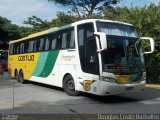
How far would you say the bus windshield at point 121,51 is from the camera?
12711 millimetres

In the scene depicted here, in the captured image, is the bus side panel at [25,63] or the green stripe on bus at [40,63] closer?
the green stripe on bus at [40,63]

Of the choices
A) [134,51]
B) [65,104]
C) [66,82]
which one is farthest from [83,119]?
[66,82]

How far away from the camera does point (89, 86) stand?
13328 mm

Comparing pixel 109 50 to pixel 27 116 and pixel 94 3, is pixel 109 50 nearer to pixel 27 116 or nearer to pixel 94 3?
pixel 27 116

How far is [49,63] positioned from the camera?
17250 mm

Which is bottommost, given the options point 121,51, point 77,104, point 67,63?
point 77,104

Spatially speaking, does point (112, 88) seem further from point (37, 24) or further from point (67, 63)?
point (37, 24)

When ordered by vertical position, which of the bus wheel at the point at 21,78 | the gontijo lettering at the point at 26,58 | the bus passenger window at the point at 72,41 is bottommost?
the bus wheel at the point at 21,78

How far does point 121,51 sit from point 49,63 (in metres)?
5.23

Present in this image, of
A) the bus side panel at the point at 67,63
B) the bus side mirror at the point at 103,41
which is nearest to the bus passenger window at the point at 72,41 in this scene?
the bus side panel at the point at 67,63

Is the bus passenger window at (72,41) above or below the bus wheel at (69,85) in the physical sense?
above

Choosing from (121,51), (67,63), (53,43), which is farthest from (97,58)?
(53,43)

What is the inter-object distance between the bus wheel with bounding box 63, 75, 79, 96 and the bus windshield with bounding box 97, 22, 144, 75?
2.72 metres

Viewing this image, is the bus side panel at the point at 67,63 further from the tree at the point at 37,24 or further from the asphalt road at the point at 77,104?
the tree at the point at 37,24
